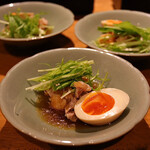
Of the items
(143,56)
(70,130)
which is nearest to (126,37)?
(143,56)

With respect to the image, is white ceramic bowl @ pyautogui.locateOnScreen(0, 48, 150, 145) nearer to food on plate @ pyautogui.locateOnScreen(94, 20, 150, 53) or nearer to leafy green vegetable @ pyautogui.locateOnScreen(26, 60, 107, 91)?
leafy green vegetable @ pyautogui.locateOnScreen(26, 60, 107, 91)

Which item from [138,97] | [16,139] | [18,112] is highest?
[138,97]

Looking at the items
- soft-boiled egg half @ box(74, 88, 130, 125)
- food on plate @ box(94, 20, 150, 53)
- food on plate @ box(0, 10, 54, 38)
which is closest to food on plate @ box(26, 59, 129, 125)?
soft-boiled egg half @ box(74, 88, 130, 125)

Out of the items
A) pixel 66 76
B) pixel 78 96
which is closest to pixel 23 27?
pixel 66 76

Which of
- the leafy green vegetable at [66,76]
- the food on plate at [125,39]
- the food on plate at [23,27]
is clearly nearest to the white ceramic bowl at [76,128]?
the leafy green vegetable at [66,76]

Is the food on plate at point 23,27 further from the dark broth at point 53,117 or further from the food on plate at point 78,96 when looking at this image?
the dark broth at point 53,117

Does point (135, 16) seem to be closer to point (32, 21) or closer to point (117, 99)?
point (32, 21)

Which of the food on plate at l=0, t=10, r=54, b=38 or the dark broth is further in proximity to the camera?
the food on plate at l=0, t=10, r=54, b=38
